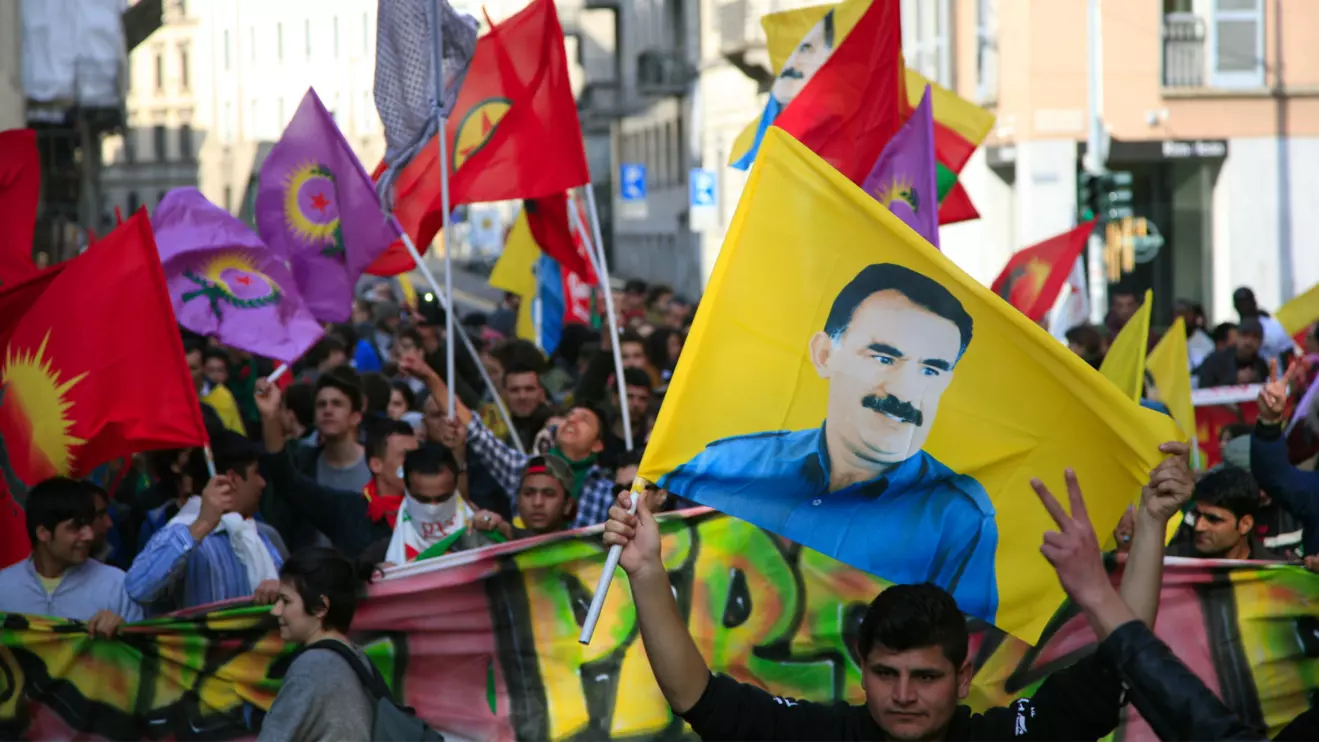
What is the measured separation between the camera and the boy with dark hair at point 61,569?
604 cm

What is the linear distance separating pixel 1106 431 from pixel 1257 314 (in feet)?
36.6

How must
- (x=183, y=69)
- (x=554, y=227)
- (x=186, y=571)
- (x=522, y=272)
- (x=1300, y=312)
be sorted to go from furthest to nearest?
(x=183, y=69), (x=522, y=272), (x=1300, y=312), (x=554, y=227), (x=186, y=571)

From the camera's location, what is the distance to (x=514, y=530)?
21.9ft

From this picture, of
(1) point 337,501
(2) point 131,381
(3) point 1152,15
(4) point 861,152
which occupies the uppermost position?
(3) point 1152,15

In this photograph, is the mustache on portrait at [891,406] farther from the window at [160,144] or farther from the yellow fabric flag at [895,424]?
the window at [160,144]

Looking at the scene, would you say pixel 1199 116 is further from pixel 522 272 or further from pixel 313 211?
pixel 313 211

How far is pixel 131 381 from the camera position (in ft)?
21.0

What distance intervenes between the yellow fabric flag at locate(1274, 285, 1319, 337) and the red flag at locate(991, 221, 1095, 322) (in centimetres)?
151

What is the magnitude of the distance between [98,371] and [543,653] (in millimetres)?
1834

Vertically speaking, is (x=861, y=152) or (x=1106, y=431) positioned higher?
(x=861, y=152)

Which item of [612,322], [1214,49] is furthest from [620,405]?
[1214,49]

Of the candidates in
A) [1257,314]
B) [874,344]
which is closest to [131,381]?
[874,344]

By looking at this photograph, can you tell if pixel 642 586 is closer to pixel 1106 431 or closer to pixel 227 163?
pixel 1106 431

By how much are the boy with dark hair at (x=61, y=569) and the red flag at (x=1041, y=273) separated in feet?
22.4
